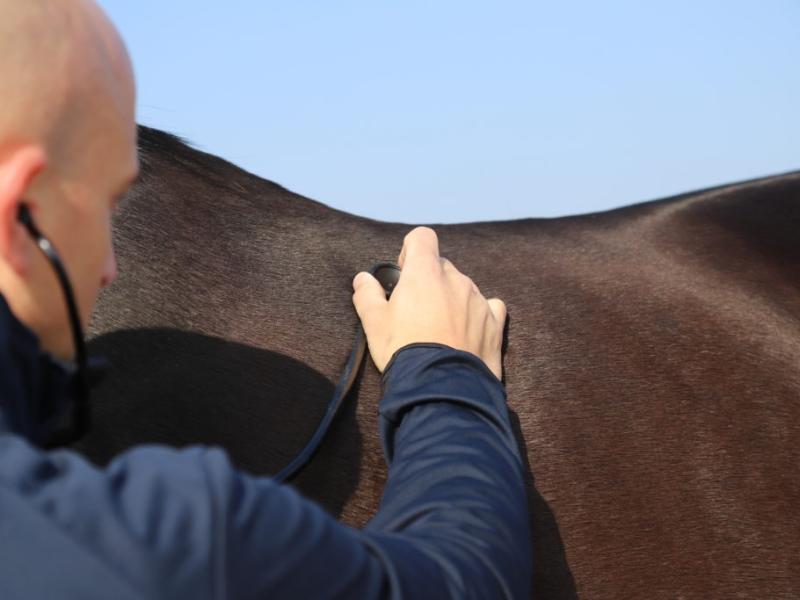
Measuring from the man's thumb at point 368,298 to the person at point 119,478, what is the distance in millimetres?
434

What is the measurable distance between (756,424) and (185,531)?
144cm

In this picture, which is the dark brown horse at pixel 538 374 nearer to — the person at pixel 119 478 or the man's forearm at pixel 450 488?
the man's forearm at pixel 450 488

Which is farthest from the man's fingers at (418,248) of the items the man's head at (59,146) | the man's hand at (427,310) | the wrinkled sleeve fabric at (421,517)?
the man's head at (59,146)

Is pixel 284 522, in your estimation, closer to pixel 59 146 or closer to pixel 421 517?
pixel 421 517

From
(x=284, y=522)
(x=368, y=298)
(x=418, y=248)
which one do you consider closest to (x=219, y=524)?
(x=284, y=522)

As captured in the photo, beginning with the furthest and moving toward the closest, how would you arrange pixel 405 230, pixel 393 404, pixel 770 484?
pixel 405 230 → pixel 770 484 → pixel 393 404

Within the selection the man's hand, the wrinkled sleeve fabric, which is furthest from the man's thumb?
the wrinkled sleeve fabric

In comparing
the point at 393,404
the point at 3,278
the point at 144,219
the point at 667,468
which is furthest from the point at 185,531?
the point at 667,468

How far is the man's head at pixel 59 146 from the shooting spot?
0.87m

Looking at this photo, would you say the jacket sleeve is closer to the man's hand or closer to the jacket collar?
the jacket collar

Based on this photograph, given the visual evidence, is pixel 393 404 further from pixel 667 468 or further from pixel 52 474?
pixel 667 468

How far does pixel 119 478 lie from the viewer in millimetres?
798

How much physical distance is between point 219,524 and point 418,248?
1.05 m

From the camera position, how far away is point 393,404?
4.26ft
